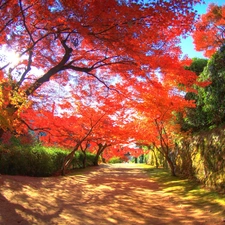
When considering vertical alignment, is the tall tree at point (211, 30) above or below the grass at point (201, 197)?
above

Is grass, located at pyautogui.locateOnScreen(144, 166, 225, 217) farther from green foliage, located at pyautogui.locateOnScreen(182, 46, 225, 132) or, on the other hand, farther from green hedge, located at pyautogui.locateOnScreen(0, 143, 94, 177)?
green hedge, located at pyautogui.locateOnScreen(0, 143, 94, 177)

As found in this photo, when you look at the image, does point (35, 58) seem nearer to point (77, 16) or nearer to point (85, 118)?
point (77, 16)

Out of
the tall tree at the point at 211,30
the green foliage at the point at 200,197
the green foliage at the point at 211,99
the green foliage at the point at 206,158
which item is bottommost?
the green foliage at the point at 200,197

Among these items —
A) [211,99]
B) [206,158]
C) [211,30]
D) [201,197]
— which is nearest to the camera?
[201,197]

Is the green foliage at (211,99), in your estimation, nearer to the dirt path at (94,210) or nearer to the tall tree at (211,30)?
the dirt path at (94,210)

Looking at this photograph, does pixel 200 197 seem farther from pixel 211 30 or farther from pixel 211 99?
pixel 211 30

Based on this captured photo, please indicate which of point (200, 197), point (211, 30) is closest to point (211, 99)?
point (200, 197)

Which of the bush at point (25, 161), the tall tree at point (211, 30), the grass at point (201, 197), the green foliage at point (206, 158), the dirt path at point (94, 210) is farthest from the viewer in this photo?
the tall tree at point (211, 30)

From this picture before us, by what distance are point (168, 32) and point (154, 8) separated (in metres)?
2.24

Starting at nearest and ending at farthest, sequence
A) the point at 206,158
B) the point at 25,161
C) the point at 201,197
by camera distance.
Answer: the point at 201,197
the point at 206,158
the point at 25,161

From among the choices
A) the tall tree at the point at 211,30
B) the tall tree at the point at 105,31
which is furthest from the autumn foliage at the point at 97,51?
the tall tree at the point at 211,30

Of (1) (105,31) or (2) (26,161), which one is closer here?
(1) (105,31)

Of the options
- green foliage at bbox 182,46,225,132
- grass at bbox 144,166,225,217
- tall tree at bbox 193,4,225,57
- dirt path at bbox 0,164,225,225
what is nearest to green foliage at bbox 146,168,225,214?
grass at bbox 144,166,225,217

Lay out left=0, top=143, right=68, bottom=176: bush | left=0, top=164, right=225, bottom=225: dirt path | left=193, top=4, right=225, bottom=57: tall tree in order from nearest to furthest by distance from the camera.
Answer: left=0, top=164, right=225, bottom=225: dirt path
left=0, top=143, right=68, bottom=176: bush
left=193, top=4, right=225, bottom=57: tall tree
